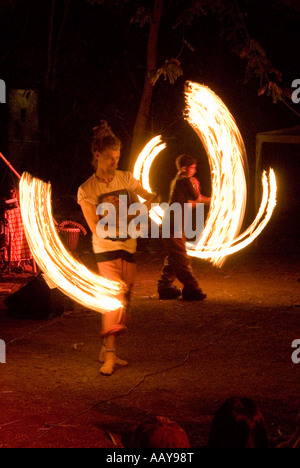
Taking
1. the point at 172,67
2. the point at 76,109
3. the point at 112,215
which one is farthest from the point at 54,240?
the point at 76,109

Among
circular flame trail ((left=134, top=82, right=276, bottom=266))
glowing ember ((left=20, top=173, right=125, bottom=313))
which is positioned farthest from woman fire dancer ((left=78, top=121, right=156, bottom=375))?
circular flame trail ((left=134, top=82, right=276, bottom=266))

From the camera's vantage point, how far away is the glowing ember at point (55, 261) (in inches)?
272

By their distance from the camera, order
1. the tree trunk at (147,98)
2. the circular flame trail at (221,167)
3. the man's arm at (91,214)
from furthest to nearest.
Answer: the tree trunk at (147,98)
the circular flame trail at (221,167)
the man's arm at (91,214)

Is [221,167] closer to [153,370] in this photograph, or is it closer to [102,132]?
[102,132]

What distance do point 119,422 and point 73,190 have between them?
14089 mm

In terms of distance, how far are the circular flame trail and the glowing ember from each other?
7.83 feet

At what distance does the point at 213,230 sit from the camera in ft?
38.6

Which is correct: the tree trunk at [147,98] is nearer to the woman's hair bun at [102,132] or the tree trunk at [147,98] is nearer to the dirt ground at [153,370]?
the dirt ground at [153,370]

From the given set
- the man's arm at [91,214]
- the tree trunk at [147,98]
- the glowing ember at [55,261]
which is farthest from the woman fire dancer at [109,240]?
the tree trunk at [147,98]

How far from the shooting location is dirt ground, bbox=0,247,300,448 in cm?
541

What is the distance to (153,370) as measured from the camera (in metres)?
6.81

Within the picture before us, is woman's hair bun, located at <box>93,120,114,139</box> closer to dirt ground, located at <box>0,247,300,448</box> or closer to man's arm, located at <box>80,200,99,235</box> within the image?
man's arm, located at <box>80,200,99,235</box>

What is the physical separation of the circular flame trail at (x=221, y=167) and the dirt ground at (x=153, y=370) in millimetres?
1156
